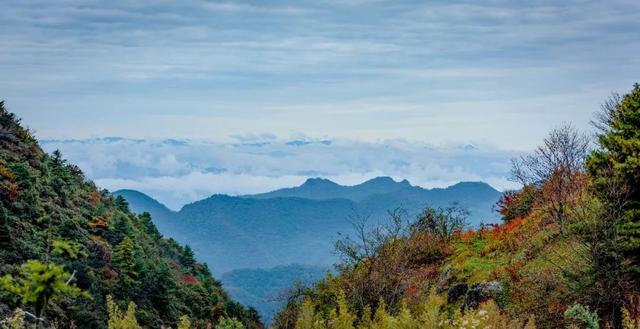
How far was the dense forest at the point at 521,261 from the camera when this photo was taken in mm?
16328

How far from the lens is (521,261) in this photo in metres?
25.7

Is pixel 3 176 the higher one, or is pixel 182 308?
pixel 3 176

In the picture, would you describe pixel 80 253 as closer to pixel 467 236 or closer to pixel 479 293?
pixel 479 293

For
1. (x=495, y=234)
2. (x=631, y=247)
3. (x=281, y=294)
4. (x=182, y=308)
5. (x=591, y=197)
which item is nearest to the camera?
(x=631, y=247)

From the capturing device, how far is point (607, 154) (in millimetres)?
18391

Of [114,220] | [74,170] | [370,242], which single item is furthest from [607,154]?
[74,170]

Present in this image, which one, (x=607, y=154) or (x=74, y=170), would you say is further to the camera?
(x=74, y=170)

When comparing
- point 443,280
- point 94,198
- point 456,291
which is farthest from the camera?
point 94,198

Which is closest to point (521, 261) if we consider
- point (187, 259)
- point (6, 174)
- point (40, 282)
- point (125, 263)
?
point (40, 282)

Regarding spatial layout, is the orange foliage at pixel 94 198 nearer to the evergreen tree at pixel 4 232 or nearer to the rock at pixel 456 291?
the evergreen tree at pixel 4 232

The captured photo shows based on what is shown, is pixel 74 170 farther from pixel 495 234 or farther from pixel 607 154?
pixel 607 154

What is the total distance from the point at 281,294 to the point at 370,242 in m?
4.84

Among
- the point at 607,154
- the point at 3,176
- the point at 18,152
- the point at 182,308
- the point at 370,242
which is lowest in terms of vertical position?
the point at 182,308

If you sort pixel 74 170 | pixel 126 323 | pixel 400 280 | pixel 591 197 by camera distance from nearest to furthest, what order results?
1. pixel 126 323
2. pixel 591 197
3. pixel 400 280
4. pixel 74 170
